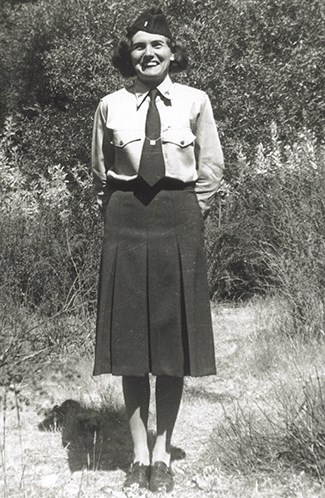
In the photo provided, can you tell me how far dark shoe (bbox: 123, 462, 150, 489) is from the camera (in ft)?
11.4

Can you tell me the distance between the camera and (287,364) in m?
5.38

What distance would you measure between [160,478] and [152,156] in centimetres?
141

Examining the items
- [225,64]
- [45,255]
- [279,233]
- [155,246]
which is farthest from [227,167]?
[155,246]

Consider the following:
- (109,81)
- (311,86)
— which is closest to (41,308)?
(109,81)

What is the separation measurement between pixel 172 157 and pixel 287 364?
7.95 ft

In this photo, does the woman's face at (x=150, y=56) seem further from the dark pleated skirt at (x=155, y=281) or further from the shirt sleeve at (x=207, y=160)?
the dark pleated skirt at (x=155, y=281)

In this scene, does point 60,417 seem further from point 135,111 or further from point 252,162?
point 252,162

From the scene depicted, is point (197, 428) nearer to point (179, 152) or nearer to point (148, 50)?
point (179, 152)

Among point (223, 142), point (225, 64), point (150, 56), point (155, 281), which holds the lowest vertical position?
point (155, 281)

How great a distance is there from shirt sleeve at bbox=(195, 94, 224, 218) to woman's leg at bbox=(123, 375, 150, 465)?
0.85 metres

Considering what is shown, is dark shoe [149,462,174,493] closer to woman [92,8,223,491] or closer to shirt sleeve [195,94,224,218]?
woman [92,8,223,491]

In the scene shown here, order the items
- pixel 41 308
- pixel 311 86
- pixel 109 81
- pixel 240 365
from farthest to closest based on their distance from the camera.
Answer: pixel 311 86 → pixel 109 81 → pixel 41 308 → pixel 240 365

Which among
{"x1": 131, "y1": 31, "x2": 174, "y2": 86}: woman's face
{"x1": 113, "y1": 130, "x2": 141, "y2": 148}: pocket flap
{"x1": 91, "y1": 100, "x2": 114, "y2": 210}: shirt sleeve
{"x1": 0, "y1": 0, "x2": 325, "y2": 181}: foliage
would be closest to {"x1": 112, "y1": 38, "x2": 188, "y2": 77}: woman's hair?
{"x1": 131, "y1": 31, "x2": 174, "y2": 86}: woman's face

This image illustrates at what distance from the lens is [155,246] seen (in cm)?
348
